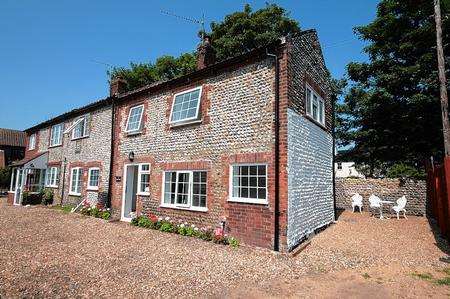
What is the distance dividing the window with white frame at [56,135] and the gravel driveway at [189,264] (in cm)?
1140

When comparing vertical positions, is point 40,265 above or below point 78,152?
below

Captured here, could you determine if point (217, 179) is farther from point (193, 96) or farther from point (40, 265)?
point (40, 265)

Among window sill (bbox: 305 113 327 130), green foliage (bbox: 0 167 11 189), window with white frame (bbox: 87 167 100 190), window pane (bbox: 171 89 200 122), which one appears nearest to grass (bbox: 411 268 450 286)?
window sill (bbox: 305 113 327 130)

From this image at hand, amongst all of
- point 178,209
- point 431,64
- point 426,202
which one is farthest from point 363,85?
point 178,209

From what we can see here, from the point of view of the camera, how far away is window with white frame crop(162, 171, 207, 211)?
11.1m

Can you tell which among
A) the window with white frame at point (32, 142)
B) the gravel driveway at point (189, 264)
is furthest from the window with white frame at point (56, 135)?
the gravel driveway at point (189, 264)

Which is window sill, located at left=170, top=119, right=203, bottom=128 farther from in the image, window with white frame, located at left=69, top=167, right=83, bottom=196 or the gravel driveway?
window with white frame, located at left=69, top=167, right=83, bottom=196

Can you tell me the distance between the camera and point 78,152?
61.7 ft

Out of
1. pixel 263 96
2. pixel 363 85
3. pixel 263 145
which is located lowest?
pixel 263 145

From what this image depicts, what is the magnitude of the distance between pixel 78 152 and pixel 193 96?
10674mm

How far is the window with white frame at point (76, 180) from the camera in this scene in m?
18.2

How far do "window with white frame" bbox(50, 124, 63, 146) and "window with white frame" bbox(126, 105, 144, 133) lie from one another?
9.46 m

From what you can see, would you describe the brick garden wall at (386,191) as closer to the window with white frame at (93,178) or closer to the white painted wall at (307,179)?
the white painted wall at (307,179)

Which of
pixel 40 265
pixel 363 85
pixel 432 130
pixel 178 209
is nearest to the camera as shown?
pixel 40 265
